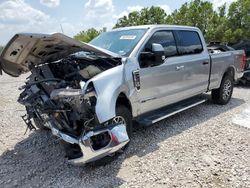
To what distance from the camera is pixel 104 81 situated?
4059 mm

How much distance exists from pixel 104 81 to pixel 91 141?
2.73ft

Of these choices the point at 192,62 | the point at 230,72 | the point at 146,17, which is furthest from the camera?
the point at 146,17

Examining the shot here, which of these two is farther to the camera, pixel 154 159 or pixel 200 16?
pixel 200 16

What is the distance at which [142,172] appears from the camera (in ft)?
13.5

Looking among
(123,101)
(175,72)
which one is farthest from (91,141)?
(175,72)

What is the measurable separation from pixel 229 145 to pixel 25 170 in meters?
3.25

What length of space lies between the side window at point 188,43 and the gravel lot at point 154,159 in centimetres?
146

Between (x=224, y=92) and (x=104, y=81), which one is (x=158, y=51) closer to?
(x=104, y=81)

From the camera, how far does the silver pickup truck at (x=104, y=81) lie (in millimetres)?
3869

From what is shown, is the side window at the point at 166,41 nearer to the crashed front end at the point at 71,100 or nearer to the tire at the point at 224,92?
the crashed front end at the point at 71,100

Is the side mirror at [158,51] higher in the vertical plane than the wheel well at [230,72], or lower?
higher

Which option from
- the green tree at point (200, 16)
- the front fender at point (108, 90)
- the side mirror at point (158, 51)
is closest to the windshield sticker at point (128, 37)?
the side mirror at point (158, 51)

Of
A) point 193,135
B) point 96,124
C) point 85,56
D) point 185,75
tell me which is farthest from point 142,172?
point 185,75

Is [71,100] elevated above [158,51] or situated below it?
below
